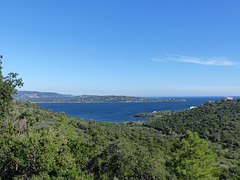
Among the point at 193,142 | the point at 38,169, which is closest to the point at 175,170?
the point at 193,142

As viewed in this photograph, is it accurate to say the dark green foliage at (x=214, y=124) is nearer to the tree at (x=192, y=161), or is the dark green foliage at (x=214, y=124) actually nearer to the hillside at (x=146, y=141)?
the hillside at (x=146, y=141)

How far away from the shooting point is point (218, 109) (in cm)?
8994

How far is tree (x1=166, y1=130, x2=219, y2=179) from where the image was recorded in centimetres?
1867

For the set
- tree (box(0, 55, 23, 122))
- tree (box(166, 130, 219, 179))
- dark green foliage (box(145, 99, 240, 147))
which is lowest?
dark green foliage (box(145, 99, 240, 147))

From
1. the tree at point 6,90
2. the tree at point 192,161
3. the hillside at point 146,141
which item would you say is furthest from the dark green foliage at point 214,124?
the tree at point 6,90

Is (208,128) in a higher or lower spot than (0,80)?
lower

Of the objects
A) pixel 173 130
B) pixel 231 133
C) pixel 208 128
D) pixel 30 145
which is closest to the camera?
pixel 30 145

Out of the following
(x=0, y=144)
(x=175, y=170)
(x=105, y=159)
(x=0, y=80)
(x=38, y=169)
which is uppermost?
(x=0, y=80)

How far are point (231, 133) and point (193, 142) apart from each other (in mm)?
52192

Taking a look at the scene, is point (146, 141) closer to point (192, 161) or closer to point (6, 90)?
point (192, 161)

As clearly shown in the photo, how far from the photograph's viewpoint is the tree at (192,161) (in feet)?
61.3

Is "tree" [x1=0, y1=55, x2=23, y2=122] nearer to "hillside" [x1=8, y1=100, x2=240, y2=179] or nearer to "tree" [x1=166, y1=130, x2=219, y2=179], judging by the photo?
"hillside" [x1=8, y1=100, x2=240, y2=179]

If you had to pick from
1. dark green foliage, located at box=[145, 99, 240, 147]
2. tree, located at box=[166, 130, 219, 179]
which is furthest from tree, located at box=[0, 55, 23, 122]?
dark green foliage, located at box=[145, 99, 240, 147]

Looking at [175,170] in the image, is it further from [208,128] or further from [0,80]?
[208,128]
